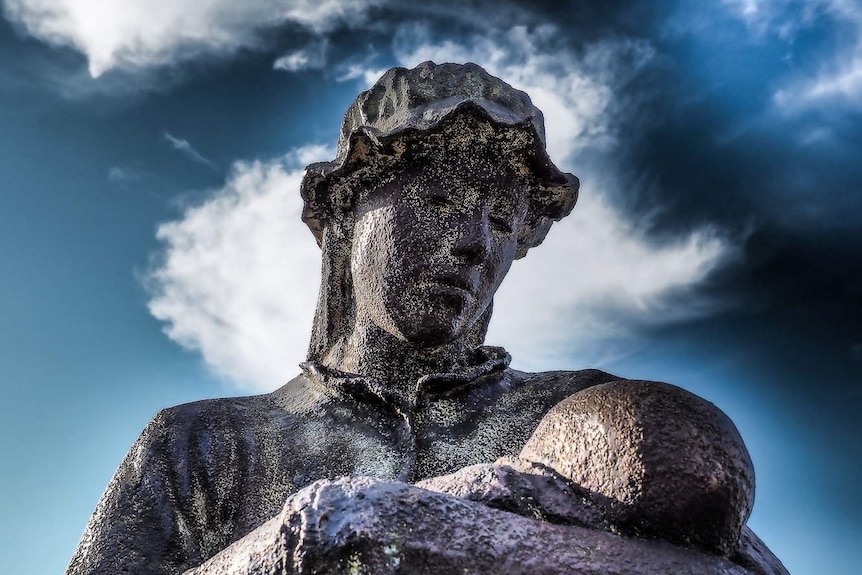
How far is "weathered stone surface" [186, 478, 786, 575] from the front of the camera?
178cm

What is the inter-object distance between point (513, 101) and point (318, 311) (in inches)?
45.3

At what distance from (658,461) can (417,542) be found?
0.58 metres

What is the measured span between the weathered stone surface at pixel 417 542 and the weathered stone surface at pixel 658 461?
0.07 m

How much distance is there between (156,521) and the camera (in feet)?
9.73

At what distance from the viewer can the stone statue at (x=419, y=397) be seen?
211cm

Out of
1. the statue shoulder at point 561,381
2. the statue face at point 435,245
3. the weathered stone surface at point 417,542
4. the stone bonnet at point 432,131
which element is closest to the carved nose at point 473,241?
the statue face at point 435,245

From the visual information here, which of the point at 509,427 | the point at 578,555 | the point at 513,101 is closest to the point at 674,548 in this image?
the point at 578,555

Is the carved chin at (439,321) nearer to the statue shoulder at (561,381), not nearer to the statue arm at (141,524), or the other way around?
the statue shoulder at (561,381)

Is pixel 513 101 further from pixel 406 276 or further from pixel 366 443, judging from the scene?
pixel 366 443

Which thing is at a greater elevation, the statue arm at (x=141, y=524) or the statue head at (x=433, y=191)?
the statue head at (x=433, y=191)

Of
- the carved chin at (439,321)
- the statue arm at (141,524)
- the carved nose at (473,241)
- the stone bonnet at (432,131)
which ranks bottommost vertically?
the statue arm at (141,524)

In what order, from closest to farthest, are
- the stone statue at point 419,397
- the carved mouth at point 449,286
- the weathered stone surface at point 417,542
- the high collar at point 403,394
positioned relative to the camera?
the weathered stone surface at point 417,542, the stone statue at point 419,397, the carved mouth at point 449,286, the high collar at point 403,394

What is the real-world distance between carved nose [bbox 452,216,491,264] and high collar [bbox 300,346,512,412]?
45cm

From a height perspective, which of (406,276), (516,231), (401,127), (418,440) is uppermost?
(401,127)
